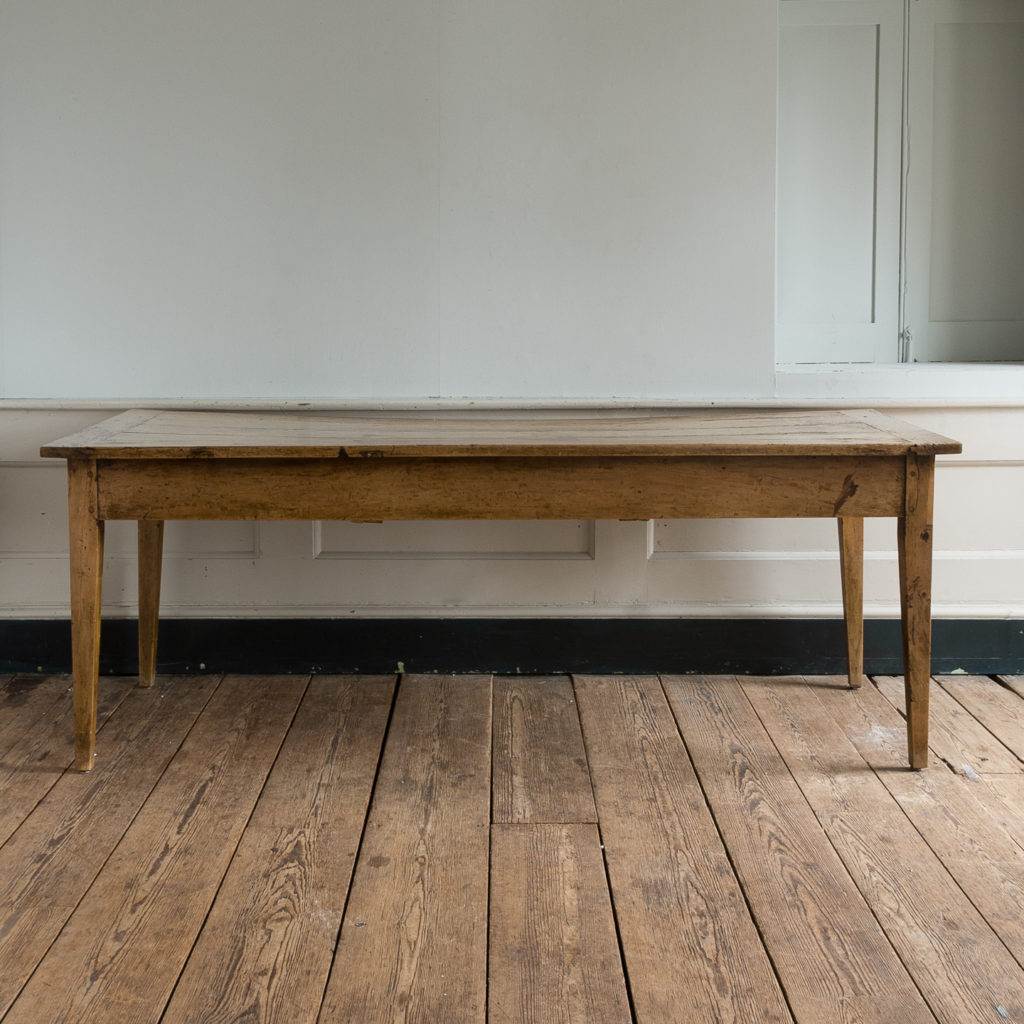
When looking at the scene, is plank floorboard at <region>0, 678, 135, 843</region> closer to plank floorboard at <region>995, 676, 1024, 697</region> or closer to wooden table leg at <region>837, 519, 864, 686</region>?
wooden table leg at <region>837, 519, 864, 686</region>

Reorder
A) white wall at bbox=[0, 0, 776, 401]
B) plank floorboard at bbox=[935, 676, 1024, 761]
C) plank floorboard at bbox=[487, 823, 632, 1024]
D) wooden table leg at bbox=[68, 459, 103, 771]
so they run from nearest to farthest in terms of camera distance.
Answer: plank floorboard at bbox=[487, 823, 632, 1024] < wooden table leg at bbox=[68, 459, 103, 771] < plank floorboard at bbox=[935, 676, 1024, 761] < white wall at bbox=[0, 0, 776, 401]

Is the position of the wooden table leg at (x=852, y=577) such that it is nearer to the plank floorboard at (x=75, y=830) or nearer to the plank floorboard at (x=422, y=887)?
the plank floorboard at (x=422, y=887)

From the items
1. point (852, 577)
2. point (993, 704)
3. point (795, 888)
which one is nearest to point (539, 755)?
point (795, 888)

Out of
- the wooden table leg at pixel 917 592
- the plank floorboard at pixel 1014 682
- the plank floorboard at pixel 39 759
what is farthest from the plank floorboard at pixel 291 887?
the plank floorboard at pixel 1014 682

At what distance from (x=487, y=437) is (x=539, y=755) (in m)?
0.72

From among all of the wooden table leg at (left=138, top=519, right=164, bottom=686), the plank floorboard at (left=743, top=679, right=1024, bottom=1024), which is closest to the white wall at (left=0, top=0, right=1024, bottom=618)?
the wooden table leg at (left=138, top=519, right=164, bottom=686)

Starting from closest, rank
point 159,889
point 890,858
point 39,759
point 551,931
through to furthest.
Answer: point 551,931 → point 159,889 → point 890,858 → point 39,759

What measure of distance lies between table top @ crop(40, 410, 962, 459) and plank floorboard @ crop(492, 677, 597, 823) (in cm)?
69

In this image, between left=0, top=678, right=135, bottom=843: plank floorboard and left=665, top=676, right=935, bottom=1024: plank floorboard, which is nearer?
left=665, top=676, right=935, bottom=1024: plank floorboard

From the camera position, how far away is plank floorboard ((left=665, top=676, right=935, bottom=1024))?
1.42 m

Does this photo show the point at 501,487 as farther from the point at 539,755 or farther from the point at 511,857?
the point at 511,857

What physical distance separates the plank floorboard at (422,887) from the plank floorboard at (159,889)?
0.84ft

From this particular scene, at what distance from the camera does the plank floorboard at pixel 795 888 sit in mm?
1421

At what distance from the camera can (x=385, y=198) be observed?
106 inches
